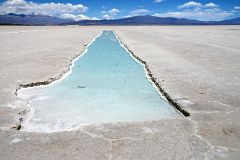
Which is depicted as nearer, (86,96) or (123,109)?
(123,109)

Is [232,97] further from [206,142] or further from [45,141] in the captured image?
[45,141]

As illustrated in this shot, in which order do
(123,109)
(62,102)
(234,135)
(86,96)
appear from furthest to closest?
1. (86,96)
2. (62,102)
3. (123,109)
4. (234,135)

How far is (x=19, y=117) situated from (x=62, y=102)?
1.89 meters

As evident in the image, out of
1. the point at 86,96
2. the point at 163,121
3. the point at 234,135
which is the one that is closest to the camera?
the point at 234,135

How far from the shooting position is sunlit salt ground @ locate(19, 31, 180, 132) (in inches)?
261

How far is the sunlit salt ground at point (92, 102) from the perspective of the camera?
21.8 ft

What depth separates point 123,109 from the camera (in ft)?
24.7

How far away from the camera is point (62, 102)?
26.7 feet

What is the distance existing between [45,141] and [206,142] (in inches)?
107

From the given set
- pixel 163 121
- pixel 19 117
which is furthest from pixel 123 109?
pixel 19 117

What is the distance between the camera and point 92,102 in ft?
26.7

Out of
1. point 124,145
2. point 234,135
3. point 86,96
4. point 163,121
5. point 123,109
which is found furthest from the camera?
point 86,96

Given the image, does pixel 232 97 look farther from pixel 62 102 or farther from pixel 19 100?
pixel 19 100

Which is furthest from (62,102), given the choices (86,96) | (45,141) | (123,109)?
(45,141)
